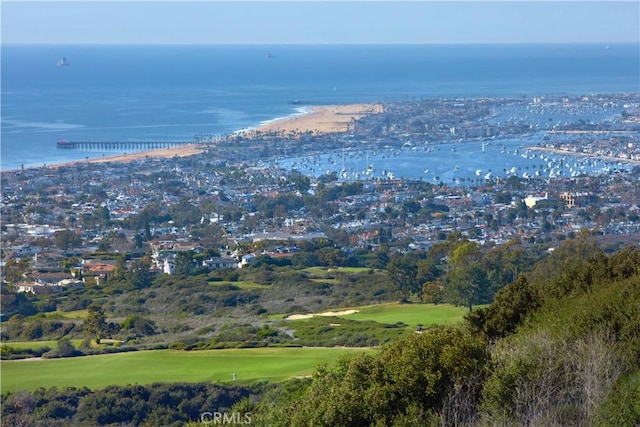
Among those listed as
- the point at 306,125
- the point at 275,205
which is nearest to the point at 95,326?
the point at 275,205

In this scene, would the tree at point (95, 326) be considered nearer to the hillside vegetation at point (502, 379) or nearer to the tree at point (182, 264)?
the tree at point (182, 264)

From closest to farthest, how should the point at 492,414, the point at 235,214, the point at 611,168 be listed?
the point at 492,414
the point at 235,214
the point at 611,168

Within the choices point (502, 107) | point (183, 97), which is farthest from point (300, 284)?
point (183, 97)

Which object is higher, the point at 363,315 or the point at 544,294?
the point at 544,294

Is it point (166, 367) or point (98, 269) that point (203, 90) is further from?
point (166, 367)

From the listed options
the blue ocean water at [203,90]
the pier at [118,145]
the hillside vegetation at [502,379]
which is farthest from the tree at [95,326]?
the pier at [118,145]

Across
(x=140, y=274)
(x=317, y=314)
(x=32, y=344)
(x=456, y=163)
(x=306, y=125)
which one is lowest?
(x=140, y=274)

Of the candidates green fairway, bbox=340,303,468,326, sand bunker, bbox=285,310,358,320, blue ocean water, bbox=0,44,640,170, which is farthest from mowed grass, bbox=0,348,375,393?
blue ocean water, bbox=0,44,640,170

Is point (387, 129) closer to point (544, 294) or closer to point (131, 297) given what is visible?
point (131, 297)
